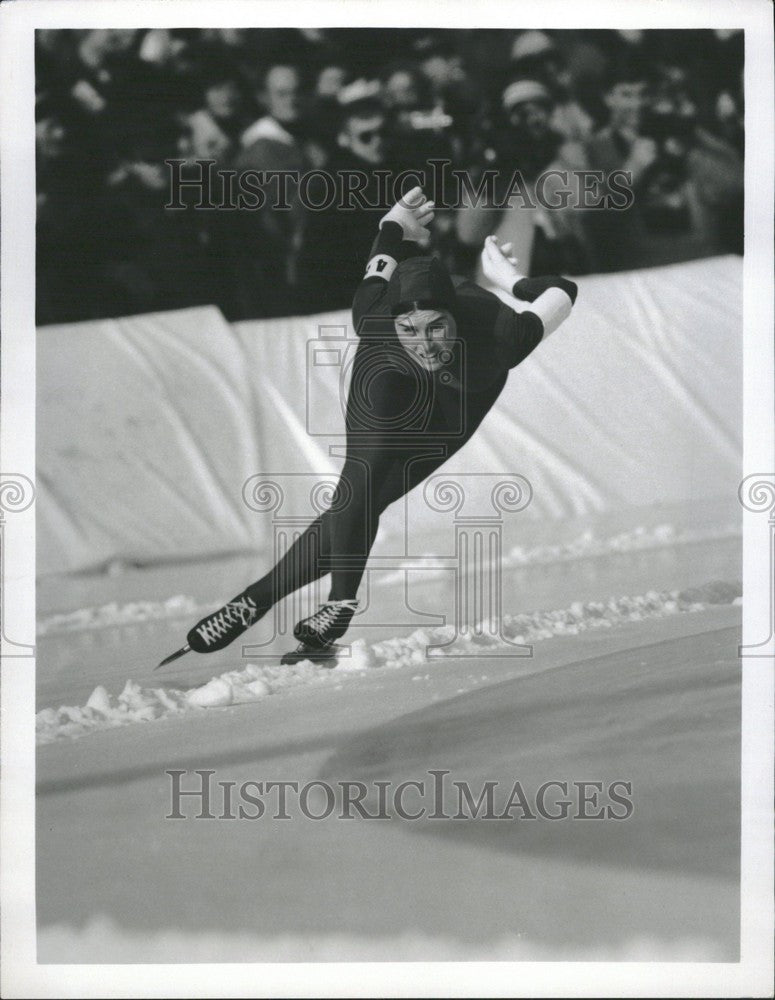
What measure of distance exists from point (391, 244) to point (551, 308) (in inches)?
16.0

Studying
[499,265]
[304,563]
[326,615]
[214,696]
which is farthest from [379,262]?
[214,696]

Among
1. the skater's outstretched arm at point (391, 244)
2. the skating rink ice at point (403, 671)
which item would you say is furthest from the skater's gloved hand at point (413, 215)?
the skating rink ice at point (403, 671)

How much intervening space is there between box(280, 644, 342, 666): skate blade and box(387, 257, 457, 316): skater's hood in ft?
2.61

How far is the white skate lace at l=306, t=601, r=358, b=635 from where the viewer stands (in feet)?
7.03

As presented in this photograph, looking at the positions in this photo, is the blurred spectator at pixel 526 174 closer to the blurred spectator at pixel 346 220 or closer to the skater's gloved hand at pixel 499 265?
the skater's gloved hand at pixel 499 265

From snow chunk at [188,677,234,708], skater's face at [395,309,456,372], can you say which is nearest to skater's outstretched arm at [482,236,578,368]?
skater's face at [395,309,456,372]

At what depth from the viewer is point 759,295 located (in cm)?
220

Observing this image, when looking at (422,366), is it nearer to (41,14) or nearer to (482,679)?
(482,679)

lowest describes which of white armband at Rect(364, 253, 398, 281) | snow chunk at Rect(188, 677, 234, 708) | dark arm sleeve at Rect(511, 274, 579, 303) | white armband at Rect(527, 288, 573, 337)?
snow chunk at Rect(188, 677, 234, 708)

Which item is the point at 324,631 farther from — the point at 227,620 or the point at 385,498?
the point at 385,498

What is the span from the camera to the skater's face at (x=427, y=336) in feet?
7.03

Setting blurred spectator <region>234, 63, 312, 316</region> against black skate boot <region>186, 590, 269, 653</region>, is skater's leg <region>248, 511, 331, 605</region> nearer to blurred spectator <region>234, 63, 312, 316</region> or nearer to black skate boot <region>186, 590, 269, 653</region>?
black skate boot <region>186, 590, 269, 653</region>

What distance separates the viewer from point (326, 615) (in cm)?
214

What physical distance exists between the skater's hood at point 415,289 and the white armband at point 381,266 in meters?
0.01
